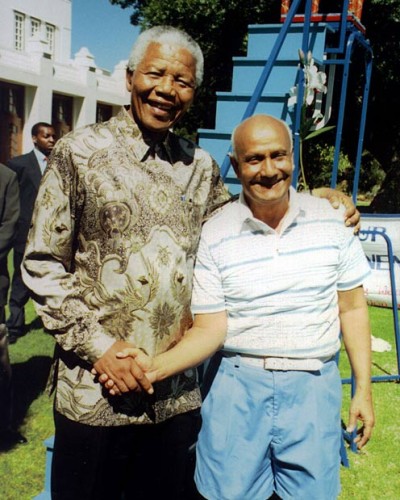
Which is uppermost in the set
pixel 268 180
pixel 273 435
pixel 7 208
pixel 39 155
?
pixel 268 180

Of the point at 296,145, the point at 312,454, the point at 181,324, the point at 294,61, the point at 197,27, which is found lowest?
the point at 312,454

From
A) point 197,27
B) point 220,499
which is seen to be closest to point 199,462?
point 220,499

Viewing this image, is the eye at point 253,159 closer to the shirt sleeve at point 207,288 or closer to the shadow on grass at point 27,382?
the shirt sleeve at point 207,288

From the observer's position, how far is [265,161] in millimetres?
2049

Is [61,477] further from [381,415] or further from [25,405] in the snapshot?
[381,415]

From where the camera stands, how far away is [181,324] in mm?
2191

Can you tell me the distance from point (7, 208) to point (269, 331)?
3.11 metres

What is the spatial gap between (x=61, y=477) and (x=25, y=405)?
8.95ft

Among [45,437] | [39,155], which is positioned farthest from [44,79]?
[45,437]

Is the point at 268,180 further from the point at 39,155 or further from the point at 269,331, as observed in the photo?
the point at 39,155

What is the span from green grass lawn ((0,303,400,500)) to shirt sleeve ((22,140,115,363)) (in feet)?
6.74

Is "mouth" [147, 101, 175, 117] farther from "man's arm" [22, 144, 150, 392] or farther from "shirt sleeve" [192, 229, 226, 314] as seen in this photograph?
"shirt sleeve" [192, 229, 226, 314]

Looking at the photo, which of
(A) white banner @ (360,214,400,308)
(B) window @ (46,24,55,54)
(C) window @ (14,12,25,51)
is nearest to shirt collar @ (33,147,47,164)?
(A) white banner @ (360,214,400,308)

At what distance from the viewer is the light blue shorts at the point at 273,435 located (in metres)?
2.05
